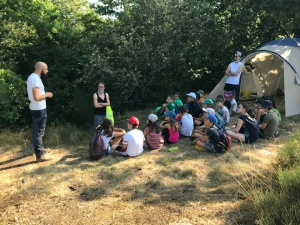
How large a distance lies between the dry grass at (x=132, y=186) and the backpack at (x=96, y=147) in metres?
0.15

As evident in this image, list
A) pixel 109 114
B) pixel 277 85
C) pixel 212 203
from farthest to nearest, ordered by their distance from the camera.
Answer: pixel 277 85
pixel 109 114
pixel 212 203

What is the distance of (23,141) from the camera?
6.88m

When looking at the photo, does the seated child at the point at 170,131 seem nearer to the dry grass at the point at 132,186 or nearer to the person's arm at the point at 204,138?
the dry grass at the point at 132,186

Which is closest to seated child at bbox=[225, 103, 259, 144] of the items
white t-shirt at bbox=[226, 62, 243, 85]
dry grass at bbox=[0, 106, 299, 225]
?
dry grass at bbox=[0, 106, 299, 225]

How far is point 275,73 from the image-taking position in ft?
34.7

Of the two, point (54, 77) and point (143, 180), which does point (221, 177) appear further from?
point (54, 77)

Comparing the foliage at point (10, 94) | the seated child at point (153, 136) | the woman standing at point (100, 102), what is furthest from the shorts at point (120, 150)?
the foliage at point (10, 94)

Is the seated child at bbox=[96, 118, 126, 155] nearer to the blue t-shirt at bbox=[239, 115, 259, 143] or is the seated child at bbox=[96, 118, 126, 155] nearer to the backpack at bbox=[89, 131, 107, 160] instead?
the backpack at bbox=[89, 131, 107, 160]

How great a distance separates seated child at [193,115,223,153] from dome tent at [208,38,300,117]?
346cm

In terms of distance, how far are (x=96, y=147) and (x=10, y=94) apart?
3.22 metres

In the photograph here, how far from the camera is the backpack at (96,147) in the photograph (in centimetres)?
568

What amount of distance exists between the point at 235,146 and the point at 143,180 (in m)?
2.25

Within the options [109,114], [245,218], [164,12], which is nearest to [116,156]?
[109,114]

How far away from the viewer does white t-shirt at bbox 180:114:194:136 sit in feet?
22.1
